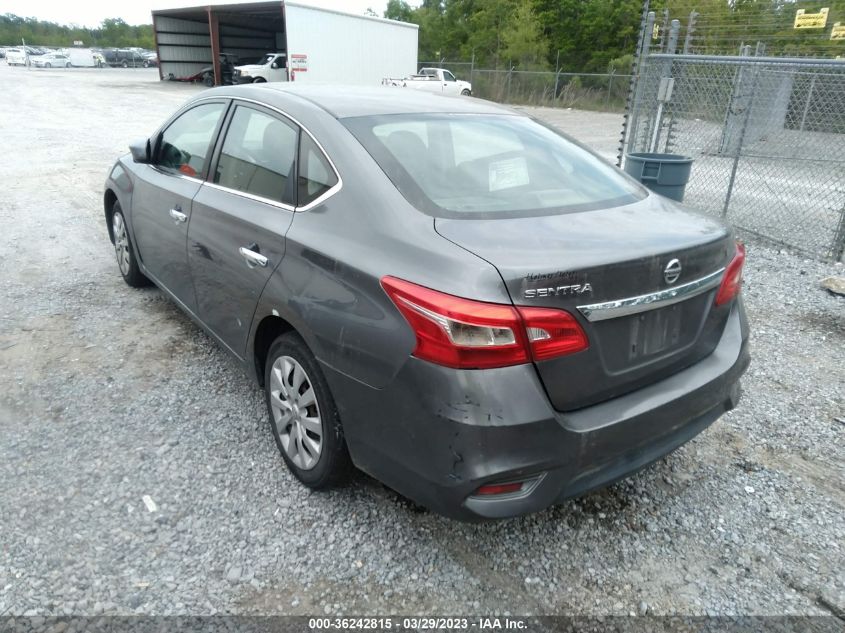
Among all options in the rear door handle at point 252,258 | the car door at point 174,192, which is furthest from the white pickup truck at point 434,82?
the rear door handle at point 252,258

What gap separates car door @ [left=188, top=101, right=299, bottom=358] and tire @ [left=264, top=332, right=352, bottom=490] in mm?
302

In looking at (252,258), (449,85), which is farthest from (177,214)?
(449,85)

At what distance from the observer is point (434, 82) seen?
28578mm

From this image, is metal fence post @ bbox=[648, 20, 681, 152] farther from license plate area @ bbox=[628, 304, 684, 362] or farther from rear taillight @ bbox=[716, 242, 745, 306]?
license plate area @ bbox=[628, 304, 684, 362]

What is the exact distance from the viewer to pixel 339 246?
92.3 inches

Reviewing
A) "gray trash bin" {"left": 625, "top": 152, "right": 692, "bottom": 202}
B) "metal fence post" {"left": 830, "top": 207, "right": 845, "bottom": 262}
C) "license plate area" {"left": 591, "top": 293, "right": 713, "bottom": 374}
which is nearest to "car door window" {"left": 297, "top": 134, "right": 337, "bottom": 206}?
"license plate area" {"left": 591, "top": 293, "right": 713, "bottom": 374}

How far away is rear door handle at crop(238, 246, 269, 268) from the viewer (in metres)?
2.74

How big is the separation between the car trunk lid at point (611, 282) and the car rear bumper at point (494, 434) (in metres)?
0.09

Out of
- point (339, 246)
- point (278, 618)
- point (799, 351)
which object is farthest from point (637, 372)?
point (799, 351)

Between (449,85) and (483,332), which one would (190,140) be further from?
(449,85)

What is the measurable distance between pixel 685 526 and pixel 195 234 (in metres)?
2.76

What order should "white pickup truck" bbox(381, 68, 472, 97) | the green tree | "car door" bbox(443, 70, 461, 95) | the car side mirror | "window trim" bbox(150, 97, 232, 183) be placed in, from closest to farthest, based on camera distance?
"window trim" bbox(150, 97, 232, 183) < the car side mirror < "white pickup truck" bbox(381, 68, 472, 97) < "car door" bbox(443, 70, 461, 95) < the green tree

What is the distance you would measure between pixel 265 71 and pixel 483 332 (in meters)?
30.3

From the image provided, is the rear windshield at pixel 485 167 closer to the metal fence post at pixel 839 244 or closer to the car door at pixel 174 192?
the car door at pixel 174 192
